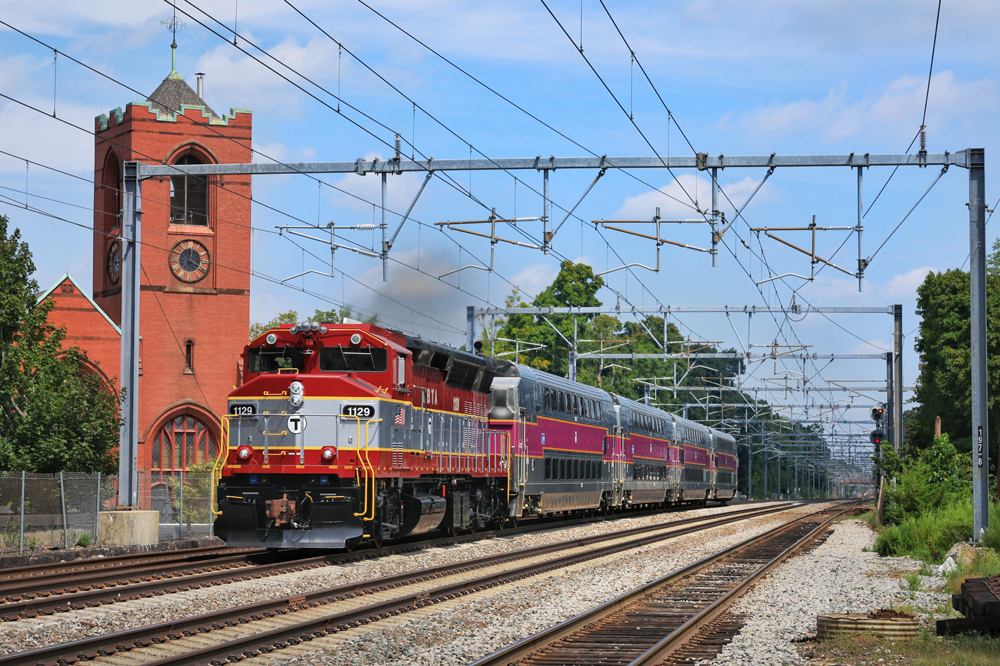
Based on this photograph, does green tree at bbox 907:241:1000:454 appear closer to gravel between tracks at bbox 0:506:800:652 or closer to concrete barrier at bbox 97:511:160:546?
gravel between tracks at bbox 0:506:800:652

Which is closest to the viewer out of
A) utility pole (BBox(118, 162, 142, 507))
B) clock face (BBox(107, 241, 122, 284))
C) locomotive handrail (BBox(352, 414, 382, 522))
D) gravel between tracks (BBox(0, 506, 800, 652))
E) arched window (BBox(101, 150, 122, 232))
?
gravel between tracks (BBox(0, 506, 800, 652))

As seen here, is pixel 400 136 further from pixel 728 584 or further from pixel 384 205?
pixel 728 584

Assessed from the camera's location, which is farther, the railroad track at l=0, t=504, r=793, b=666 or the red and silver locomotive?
the red and silver locomotive

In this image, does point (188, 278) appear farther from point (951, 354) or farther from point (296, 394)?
point (951, 354)

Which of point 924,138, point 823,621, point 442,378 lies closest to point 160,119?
point 442,378

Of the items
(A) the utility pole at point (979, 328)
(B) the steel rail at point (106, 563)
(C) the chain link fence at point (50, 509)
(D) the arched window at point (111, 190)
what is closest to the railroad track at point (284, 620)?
(B) the steel rail at point (106, 563)

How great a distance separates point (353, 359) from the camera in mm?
21203

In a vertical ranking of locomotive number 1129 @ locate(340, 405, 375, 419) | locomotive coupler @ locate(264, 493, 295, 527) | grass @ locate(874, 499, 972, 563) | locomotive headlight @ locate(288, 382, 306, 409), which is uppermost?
locomotive headlight @ locate(288, 382, 306, 409)

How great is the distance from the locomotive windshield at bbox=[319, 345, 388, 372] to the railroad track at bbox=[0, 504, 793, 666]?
13.6 ft

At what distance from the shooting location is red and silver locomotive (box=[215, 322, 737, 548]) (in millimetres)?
19797

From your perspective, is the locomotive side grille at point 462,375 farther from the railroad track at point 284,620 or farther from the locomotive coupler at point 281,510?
the locomotive coupler at point 281,510

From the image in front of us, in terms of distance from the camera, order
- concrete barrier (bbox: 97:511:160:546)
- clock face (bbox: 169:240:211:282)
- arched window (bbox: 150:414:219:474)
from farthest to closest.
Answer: clock face (bbox: 169:240:211:282) → arched window (bbox: 150:414:219:474) → concrete barrier (bbox: 97:511:160:546)

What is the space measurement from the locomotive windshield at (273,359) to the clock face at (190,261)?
1220 inches

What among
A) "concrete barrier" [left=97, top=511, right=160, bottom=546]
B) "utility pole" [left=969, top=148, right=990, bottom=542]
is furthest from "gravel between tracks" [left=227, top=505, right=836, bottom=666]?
"concrete barrier" [left=97, top=511, right=160, bottom=546]
